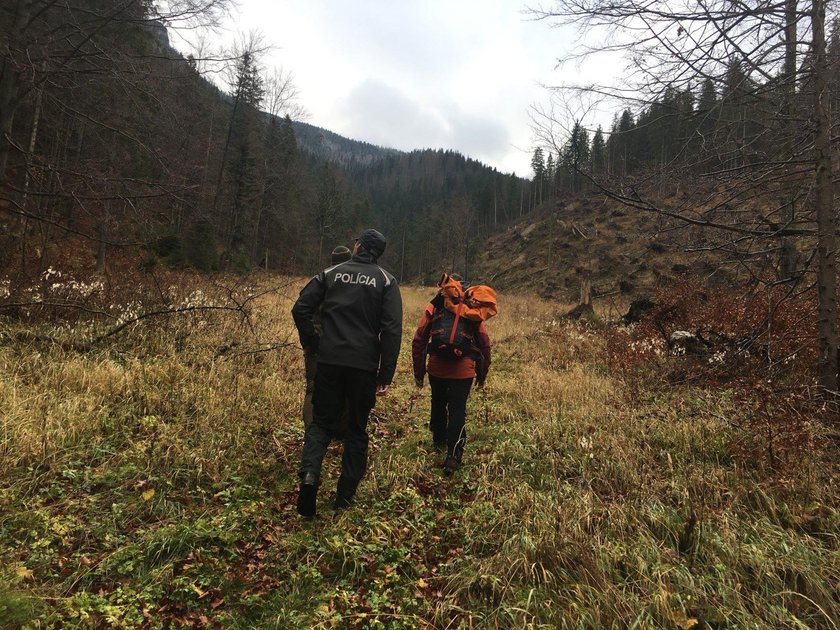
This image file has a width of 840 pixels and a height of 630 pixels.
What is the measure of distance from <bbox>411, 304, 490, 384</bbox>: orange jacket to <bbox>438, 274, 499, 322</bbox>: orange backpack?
0.18 metres

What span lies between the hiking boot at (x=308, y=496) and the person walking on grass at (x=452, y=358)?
1.42 metres

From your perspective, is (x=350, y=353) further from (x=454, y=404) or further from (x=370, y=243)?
(x=454, y=404)

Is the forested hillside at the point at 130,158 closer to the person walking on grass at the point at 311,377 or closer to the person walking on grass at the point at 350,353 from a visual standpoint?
the person walking on grass at the point at 311,377

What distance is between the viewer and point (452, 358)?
4.25 m

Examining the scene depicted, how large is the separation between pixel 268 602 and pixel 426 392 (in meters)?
4.74

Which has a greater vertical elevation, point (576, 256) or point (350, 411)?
point (576, 256)

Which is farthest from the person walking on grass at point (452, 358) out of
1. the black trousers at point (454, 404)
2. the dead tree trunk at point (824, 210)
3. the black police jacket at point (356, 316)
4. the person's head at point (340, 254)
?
the dead tree trunk at point (824, 210)

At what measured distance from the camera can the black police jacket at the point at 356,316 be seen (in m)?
3.37

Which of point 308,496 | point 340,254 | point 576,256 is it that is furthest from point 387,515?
point 576,256

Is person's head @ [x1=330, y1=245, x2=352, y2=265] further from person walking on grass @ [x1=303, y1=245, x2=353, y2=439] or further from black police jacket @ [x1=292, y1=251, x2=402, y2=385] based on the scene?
black police jacket @ [x1=292, y1=251, x2=402, y2=385]

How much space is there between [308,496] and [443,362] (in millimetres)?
1815

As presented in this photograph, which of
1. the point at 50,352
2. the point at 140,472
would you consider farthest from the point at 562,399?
the point at 50,352

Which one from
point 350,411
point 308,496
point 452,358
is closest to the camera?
point 308,496

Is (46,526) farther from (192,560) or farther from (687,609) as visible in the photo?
(687,609)
